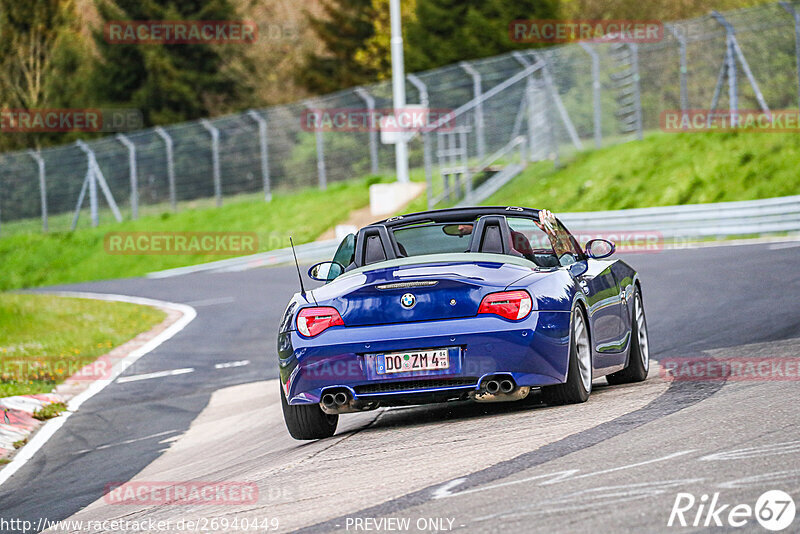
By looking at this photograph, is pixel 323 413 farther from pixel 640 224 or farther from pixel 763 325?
pixel 640 224

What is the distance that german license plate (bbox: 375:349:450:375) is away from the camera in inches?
293

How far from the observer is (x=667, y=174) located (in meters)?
28.8

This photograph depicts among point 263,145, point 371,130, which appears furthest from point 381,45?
point 371,130

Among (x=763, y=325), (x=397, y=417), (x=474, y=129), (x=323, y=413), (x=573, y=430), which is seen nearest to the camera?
(x=573, y=430)

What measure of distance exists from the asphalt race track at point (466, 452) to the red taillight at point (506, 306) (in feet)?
2.00

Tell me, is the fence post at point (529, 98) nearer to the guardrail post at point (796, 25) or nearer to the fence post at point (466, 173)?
the fence post at point (466, 173)

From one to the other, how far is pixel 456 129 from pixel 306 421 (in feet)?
81.1

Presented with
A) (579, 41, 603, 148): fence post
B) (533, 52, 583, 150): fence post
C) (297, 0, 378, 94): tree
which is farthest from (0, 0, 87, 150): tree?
(579, 41, 603, 148): fence post

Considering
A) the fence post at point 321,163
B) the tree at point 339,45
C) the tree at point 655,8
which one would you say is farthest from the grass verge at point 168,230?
the tree at point 339,45

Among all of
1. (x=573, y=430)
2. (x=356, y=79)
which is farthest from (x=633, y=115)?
(x=356, y=79)

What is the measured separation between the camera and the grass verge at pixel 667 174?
26359 mm

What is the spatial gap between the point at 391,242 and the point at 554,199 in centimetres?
2229

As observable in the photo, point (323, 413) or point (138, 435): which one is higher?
point (323, 413)

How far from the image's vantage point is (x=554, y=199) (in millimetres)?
30422
